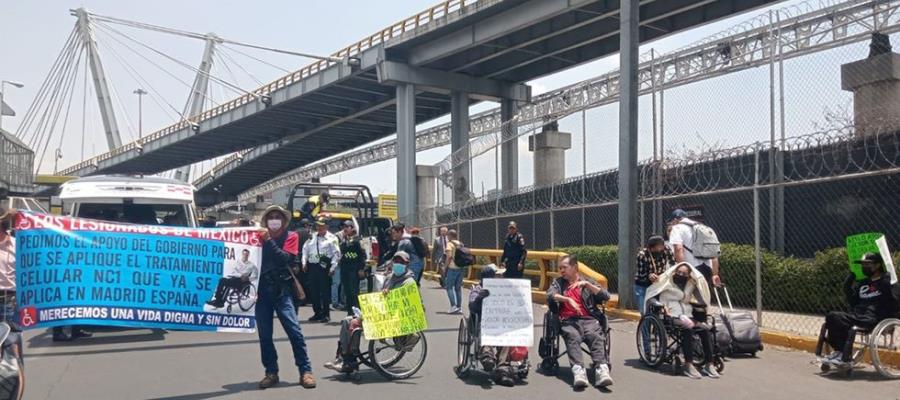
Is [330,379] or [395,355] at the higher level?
[395,355]

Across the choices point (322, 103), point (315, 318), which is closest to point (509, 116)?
point (322, 103)

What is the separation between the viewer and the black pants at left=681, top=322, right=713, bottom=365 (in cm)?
802

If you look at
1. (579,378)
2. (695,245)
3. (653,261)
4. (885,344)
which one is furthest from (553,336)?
(885,344)

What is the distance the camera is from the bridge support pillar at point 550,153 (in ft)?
93.8

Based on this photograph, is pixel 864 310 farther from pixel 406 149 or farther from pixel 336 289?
pixel 406 149

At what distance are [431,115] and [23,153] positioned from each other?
25.0 m

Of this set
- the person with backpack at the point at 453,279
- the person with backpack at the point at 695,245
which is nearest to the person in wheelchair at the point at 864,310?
the person with backpack at the point at 695,245

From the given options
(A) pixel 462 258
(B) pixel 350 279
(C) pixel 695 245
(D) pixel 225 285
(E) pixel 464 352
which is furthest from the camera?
(A) pixel 462 258

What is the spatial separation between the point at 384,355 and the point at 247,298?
1.50m

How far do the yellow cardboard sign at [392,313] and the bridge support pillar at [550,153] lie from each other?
2072cm

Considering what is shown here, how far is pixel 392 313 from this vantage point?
7.82 meters

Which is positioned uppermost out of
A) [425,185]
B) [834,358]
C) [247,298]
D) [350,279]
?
[425,185]

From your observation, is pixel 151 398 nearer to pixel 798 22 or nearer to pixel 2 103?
pixel 798 22

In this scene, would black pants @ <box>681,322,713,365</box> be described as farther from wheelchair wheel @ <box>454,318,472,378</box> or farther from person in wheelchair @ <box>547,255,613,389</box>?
wheelchair wheel @ <box>454,318,472,378</box>
